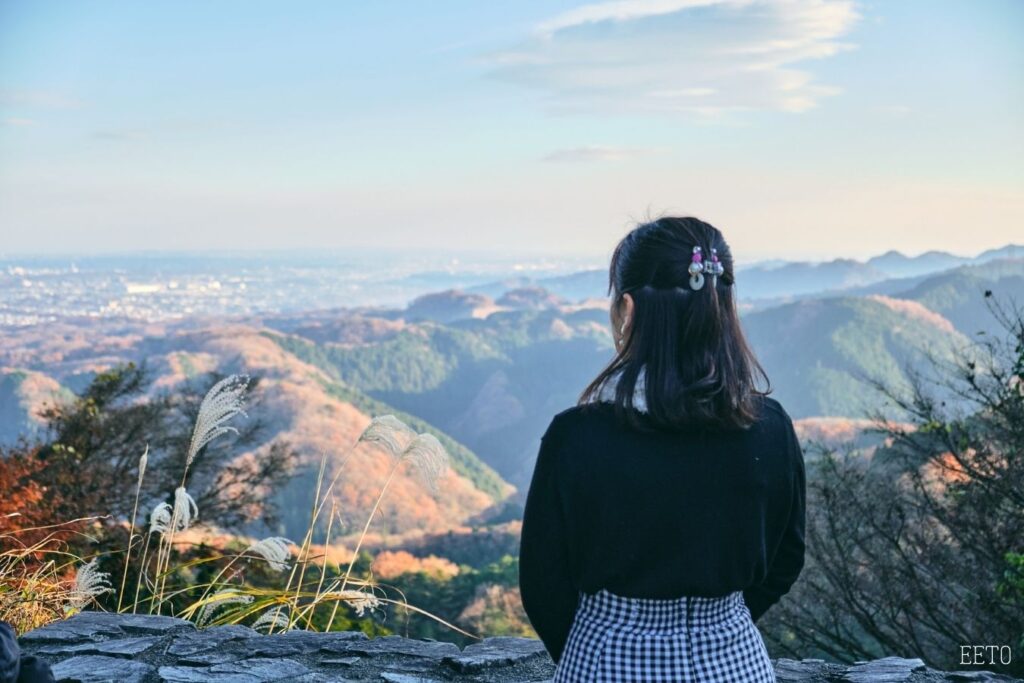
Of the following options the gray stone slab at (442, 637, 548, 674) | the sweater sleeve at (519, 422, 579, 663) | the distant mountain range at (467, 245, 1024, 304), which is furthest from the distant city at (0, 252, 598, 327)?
the sweater sleeve at (519, 422, 579, 663)

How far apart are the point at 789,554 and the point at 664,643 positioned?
31 centimetres

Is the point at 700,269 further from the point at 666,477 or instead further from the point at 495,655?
the point at 495,655

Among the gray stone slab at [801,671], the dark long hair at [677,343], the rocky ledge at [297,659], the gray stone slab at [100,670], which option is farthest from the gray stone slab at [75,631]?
the dark long hair at [677,343]

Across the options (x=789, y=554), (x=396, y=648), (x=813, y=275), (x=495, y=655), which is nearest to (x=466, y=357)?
(x=813, y=275)

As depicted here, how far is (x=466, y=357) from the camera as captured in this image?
61.7m

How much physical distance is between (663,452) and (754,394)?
0.17m

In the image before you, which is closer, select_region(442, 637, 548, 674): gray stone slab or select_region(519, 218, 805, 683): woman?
select_region(519, 218, 805, 683): woman

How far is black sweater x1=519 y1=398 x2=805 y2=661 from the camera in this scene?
1.18m

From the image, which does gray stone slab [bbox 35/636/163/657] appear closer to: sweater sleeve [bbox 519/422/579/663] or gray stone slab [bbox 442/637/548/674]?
gray stone slab [bbox 442/637/548/674]

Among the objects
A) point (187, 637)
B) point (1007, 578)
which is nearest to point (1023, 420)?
point (1007, 578)

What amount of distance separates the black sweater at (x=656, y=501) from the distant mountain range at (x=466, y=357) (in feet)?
64.1

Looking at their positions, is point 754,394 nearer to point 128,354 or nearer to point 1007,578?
point 1007,578

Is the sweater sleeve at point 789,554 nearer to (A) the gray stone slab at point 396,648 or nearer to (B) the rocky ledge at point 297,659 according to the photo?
(B) the rocky ledge at point 297,659

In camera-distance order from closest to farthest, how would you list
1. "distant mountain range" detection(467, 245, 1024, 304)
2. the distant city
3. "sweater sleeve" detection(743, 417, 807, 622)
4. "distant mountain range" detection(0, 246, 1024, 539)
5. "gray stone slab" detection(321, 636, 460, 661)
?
1. "sweater sleeve" detection(743, 417, 807, 622)
2. "gray stone slab" detection(321, 636, 460, 661)
3. "distant mountain range" detection(0, 246, 1024, 539)
4. the distant city
5. "distant mountain range" detection(467, 245, 1024, 304)
